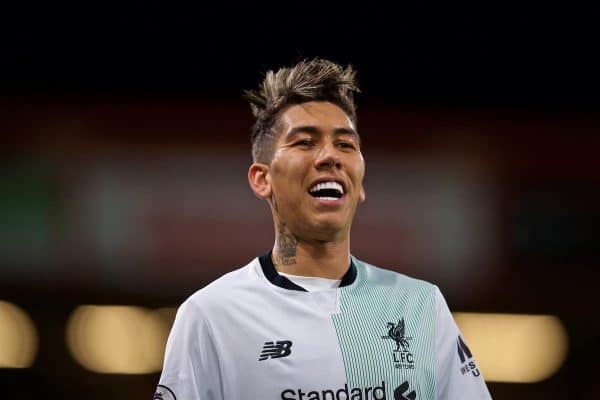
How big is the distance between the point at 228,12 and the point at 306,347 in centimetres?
428

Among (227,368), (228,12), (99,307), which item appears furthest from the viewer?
(99,307)

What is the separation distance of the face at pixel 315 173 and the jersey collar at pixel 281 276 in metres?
0.12

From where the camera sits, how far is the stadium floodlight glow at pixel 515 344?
6836 millimetres

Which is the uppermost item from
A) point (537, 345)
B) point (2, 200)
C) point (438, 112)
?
point (438, 112)

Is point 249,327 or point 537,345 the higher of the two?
point 249,327

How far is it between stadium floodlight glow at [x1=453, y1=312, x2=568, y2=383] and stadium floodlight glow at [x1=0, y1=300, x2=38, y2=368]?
3.25m

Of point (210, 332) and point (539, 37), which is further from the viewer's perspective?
point (539, 37)

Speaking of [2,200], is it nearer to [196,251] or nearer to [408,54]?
[196,251]

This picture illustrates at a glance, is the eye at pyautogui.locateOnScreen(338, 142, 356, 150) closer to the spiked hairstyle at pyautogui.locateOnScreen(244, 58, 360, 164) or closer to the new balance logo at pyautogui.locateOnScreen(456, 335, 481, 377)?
the spiked hairstyle at pyautogui.locateOnScreen(244, 58, 360, 164)

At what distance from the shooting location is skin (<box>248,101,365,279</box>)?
2.51 metres

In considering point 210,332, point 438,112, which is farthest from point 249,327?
point 438,112

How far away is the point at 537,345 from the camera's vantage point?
683cm

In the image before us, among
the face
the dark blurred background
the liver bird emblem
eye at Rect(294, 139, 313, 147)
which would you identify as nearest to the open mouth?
the face

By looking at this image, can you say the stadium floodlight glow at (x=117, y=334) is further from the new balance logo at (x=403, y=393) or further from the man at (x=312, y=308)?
the new balance logo at (x=403, y=393)
